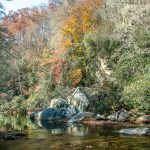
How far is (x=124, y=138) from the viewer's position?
68.9 feet

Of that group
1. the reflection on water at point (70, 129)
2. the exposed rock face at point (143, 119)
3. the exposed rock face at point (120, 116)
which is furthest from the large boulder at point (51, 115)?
the exposed rock face at point (143, 119)

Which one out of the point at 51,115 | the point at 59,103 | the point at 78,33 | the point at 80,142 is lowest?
the point at 80,142

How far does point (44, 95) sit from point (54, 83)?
168cm

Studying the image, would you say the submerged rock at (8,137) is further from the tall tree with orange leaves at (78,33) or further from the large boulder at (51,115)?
the tall tree with orange leaves at (78,33)

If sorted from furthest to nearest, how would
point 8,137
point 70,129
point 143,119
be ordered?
point 143,119
point 70,129
point 8,137

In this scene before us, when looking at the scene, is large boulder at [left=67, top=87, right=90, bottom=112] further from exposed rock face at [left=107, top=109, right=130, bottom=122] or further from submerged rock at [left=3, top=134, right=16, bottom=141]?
submerged rock at [left=3, top=134, right=16, bottom=141]

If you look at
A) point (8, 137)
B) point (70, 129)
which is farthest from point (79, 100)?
point (8, 137)

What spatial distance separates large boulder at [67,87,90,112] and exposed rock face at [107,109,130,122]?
14.3ft

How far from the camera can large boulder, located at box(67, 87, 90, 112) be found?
118 feet

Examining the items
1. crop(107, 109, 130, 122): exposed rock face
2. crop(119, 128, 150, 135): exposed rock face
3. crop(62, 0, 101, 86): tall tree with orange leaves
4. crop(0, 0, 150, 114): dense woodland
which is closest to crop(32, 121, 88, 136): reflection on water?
crop(119, 128, 150, 135): exposed rock face

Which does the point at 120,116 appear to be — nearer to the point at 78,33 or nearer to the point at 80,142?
the point at 80,142

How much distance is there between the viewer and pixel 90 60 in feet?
135

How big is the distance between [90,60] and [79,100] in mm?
6018

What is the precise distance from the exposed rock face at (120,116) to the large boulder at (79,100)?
4362 millimetres
